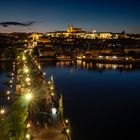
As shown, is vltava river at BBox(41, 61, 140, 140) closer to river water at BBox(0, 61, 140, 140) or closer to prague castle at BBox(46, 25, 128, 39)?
river water at BBox(0, 61, 140, 140)

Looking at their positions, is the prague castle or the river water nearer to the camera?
the river water

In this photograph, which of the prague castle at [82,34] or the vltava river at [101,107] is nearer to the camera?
the vltava river at [101,107]

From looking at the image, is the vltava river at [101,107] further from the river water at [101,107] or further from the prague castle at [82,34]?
the prague castle at [82,34]

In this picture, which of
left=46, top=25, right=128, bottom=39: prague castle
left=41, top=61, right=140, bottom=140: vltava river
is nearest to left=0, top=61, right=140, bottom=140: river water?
left=41, top=61, right=140, bottom=140: vltava river

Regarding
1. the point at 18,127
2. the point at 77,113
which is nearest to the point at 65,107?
the point at 77,113

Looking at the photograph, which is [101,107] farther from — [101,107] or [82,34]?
[82,34]

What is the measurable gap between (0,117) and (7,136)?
5.86 ft

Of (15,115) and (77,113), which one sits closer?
(15,115)

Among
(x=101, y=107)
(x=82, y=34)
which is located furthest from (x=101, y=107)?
(x=82, y=34)

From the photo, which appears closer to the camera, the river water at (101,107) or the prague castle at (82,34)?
the river water at (101,107)

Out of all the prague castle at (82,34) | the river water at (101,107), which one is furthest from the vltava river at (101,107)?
the prague castle at (82,34)

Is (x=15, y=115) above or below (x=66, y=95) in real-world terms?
above

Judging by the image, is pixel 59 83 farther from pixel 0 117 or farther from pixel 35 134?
pixel 35 134

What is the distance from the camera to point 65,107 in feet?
40.5
